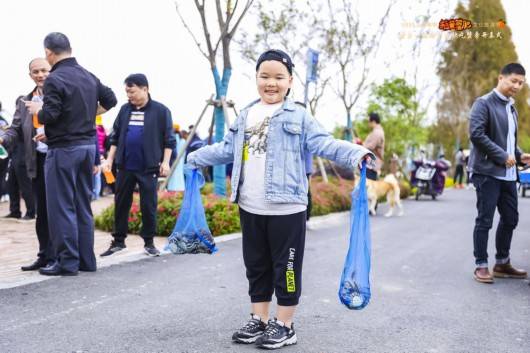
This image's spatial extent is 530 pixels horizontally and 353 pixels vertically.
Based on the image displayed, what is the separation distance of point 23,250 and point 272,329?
13.5 feet

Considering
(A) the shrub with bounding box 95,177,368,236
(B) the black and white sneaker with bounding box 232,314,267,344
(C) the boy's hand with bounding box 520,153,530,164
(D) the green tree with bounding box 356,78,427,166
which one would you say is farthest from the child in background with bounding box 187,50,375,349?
(D) the green tree with bounding box 356,78,427,166

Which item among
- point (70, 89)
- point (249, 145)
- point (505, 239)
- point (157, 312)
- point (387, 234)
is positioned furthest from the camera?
point (387, 234)

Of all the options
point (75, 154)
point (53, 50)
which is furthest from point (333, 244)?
point (53, 50)

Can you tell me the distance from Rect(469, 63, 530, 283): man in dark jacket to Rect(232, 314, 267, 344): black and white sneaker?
2.79m

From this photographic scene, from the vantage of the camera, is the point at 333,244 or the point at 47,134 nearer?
the point at 47,134

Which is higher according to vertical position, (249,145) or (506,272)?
(249,145)

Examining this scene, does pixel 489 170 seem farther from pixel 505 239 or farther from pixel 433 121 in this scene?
pixel 433 121

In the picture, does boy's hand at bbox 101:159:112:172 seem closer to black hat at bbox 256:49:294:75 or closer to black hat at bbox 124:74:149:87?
black hat at bbox 124:74:149:87

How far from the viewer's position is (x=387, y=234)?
9141 millimetres

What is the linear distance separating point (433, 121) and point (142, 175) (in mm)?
36329

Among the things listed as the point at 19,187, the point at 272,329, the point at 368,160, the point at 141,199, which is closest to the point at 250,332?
the point at 272,329

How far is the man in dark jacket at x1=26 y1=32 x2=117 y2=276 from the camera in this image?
512 cm

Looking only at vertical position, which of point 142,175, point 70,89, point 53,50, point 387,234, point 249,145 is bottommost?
point 387,234

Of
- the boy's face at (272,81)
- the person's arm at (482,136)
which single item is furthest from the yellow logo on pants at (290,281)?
the person's arm at (482,136)
